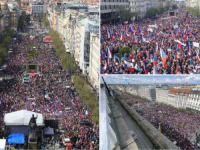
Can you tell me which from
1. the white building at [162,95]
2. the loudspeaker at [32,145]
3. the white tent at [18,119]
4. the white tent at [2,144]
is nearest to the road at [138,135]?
the white building at [162,95]

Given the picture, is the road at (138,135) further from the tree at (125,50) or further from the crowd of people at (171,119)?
the tree at (125,50)

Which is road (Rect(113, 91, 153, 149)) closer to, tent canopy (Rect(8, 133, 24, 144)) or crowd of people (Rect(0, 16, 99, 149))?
crowd of people (Rect(0, 16, 99, 149))

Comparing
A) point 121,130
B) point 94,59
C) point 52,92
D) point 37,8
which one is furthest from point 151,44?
point 37,8

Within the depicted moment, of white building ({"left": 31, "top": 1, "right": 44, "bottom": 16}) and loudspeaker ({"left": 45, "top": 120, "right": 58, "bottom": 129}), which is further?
white building ({"left": 31, "top": 1, "right": 44, "bottom": 16})

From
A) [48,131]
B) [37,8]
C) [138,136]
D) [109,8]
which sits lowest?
[37,8]

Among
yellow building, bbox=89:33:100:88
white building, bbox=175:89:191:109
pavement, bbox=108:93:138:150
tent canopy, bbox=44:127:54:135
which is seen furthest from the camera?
yellow building, bbox=89:33:100:88

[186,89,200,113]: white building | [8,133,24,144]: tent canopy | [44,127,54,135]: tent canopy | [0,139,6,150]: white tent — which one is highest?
[186,89,200,113]: white building

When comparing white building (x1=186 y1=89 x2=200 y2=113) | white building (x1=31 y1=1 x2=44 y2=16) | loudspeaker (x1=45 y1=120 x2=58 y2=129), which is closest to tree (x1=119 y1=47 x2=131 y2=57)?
white building (x1=186 y1=89 x2=200 y2=113)

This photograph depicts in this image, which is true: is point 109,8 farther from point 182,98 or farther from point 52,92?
point 52,92
